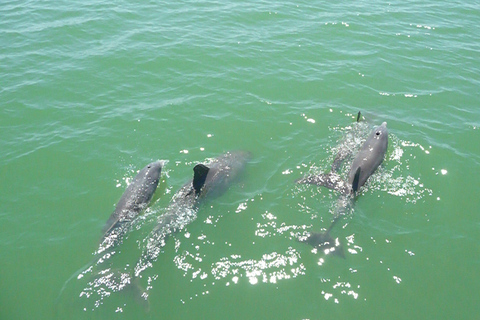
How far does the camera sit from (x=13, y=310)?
12.6 m

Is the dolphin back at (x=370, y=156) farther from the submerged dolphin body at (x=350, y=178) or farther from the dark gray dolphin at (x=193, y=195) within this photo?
the dark gray dolphin at (x=193, y=195)

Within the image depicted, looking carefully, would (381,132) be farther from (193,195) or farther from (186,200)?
(186,200)

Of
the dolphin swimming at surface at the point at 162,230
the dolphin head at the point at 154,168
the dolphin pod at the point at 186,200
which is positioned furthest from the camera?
the dolphin head at the point at 154,168

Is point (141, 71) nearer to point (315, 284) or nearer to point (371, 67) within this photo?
point (371, 67)

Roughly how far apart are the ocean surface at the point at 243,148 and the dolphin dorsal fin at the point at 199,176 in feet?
2.92

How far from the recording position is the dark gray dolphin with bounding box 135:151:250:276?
1441 centimetres

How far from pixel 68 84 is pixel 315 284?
18.4 metres

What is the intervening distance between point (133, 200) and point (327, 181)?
26.8 ft

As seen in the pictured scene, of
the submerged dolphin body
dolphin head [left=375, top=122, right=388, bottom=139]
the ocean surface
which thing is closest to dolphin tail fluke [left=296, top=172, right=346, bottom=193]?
the submerged dolphin body

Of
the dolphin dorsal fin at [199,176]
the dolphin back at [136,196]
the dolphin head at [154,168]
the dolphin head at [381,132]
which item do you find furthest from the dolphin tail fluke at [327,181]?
the dolphin back at [136,196]

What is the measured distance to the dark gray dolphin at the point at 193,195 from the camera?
1441 centimetres

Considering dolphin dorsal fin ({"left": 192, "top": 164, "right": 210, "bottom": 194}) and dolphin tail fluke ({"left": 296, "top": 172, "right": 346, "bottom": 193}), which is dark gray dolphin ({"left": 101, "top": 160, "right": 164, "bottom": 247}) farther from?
dolphin tail fluke ({"left": 296, "top": 172, "right": 346, "bottom": 193})

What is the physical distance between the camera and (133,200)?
15.8 meters

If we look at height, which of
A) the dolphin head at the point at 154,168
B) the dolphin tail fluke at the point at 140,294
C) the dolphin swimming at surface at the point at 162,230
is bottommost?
the dolphin tail fluke at the point at 140,294
